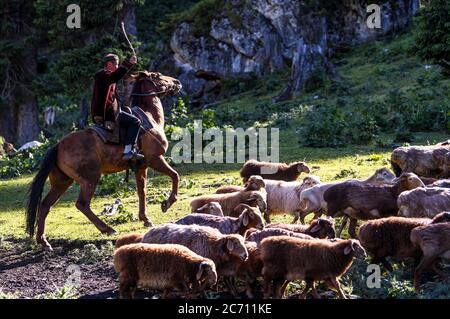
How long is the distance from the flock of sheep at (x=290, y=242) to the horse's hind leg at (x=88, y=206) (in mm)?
1760

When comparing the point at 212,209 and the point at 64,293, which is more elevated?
the point at 212,209

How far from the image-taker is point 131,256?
34.4 ft

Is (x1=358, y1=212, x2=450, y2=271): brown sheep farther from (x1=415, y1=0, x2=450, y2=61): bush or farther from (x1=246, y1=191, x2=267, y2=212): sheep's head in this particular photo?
(x1=415, y1=0, x2=450, y2=61): bush

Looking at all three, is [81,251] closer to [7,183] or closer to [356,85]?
[7,183]

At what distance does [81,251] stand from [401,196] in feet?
17.0

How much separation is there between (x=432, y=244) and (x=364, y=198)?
99.0 inches

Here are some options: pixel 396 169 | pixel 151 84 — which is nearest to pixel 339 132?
pixel 396 169

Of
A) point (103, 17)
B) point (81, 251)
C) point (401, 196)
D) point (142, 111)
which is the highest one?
point (103, 17)

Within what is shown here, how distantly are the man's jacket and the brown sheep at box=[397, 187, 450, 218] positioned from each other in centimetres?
510

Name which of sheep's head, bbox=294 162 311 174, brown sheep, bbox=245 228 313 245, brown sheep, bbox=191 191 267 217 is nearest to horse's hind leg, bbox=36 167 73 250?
brown sheep, bbox=191 191 267 217

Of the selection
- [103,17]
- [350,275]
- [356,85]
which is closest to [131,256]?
[350,275]

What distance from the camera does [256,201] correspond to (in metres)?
14.3

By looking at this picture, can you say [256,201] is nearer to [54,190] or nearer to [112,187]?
[54,190]

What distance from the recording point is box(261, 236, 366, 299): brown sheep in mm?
10398
